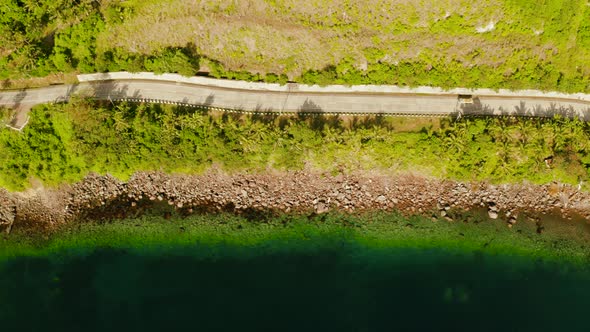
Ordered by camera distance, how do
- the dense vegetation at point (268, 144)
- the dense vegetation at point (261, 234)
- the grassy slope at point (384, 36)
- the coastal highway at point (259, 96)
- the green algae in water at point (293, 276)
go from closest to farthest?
1. the grassy slope at point (384, 36)
2. the dense vegetation at point (268, 144)
3. the coastal highway at point (259, 96)
4. the green algae in water at point (293, 276)
5. the dense vegetation at point (261, 234)

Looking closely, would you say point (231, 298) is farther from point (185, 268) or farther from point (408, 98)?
point (408, 98)

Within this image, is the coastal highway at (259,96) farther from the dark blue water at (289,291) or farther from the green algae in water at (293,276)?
the dark blue water at (289,291)

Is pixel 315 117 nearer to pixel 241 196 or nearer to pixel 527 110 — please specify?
pixel 241 196

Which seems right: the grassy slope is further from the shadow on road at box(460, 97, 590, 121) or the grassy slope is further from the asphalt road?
the shadow on road at box(460, 97, 590, 121)

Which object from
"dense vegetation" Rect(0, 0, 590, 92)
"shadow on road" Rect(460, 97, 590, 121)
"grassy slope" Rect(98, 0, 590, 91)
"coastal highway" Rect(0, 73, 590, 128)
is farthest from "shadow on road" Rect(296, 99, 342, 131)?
"shadow on road" Rect(460, 97, 590, 121)

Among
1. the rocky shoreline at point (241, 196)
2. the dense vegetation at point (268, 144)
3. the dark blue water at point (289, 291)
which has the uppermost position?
the dense vegetation at point (268, 144)

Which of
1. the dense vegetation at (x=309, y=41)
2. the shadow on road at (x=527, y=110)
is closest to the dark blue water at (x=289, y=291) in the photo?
the shadow on road at (x=527, y=110)
